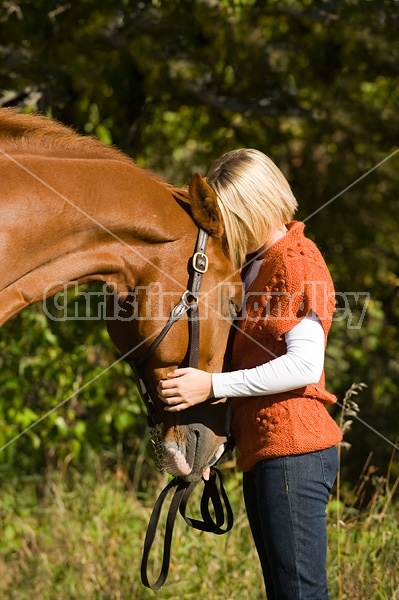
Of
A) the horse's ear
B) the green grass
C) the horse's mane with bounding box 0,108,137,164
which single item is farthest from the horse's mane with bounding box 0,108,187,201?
the green grass

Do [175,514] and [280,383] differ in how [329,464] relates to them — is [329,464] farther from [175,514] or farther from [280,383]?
[175,514]

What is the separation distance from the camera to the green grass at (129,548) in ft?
11.8

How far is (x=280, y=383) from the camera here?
241cm

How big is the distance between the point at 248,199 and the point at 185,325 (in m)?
0.43

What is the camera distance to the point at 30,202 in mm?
2361

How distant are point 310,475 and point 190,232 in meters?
0.82

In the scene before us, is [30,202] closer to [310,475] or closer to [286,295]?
[286,295]

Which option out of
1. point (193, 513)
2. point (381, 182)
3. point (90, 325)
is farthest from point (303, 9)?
point (193, 513)

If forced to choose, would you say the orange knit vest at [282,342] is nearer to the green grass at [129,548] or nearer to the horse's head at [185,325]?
Result: the horse's head at [185,325]

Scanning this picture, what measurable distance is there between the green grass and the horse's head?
96cm

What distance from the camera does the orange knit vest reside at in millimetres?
2443

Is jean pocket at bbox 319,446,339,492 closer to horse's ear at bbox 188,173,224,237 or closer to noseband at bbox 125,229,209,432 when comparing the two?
noseband at bbox 125,229,209,432

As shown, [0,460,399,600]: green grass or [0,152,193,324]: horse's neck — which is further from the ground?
[0,152,193,324]: horse's neck

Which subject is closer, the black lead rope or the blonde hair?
the blonde hair
